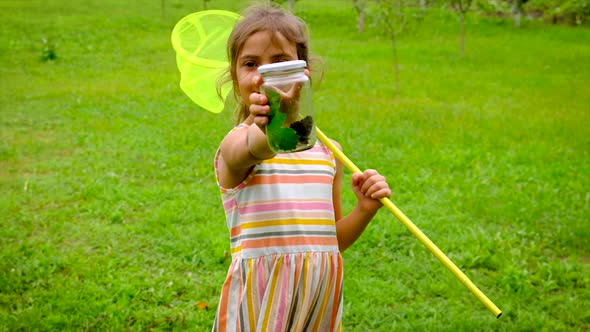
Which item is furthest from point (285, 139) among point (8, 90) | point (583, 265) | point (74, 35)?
point (74, 35)

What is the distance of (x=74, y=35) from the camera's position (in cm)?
1521

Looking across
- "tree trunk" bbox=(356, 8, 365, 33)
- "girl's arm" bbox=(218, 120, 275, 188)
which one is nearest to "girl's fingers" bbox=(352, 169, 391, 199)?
"girl's arm" bbox=(218, 120, 275, 188)

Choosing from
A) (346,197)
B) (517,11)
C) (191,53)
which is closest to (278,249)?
(191,53)

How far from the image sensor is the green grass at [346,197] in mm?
3457

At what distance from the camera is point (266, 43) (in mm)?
1515

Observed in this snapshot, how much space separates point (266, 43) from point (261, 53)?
0.09ft

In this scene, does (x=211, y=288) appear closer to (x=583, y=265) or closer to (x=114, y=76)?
(x=583, y=265)

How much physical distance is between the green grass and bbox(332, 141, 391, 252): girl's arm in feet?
3.37

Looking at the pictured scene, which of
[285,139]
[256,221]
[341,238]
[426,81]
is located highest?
[285,139]

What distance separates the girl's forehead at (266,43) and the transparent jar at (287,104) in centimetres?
32

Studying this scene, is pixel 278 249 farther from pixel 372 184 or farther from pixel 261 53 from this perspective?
pixel 261 53

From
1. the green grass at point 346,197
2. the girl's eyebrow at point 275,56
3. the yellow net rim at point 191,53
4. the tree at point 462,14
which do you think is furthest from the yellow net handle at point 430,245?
the tree at point 462,14

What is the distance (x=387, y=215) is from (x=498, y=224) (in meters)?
0.78

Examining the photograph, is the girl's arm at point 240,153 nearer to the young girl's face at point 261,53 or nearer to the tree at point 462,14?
the young girl's face at point 261,53
